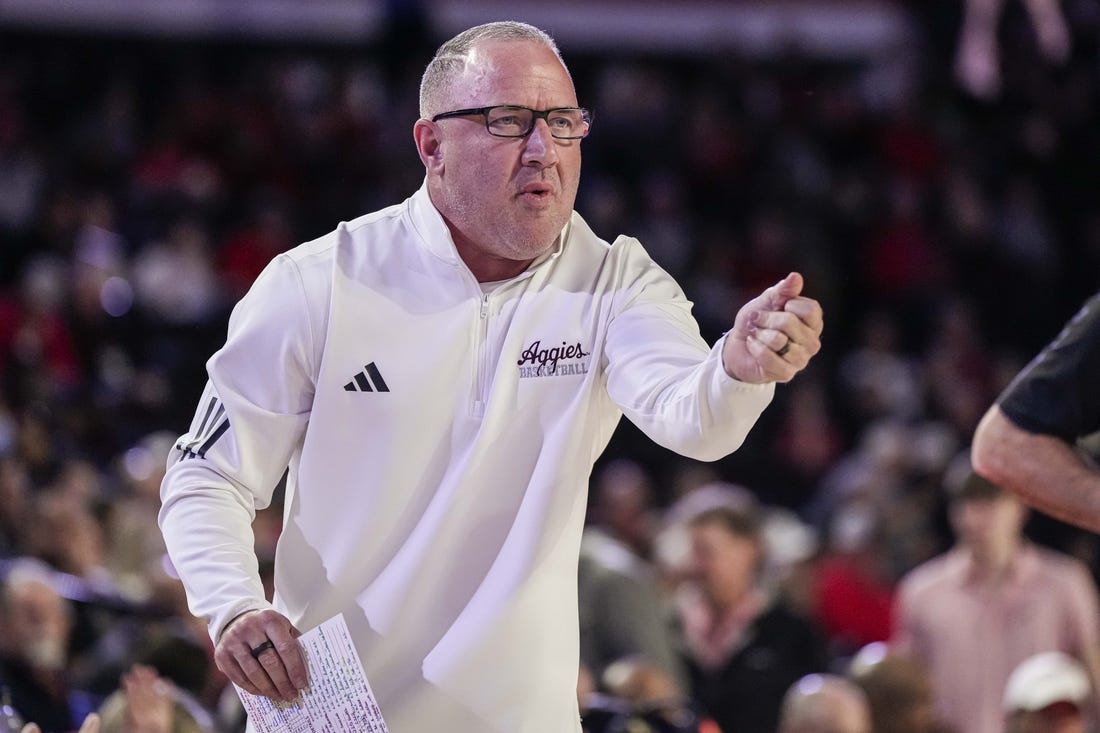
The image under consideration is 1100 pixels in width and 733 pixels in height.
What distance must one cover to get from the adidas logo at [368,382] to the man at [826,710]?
2355mm

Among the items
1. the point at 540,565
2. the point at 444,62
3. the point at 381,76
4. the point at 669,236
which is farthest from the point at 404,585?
the point at 381,76

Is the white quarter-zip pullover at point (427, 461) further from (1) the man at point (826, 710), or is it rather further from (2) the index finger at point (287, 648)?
(1) the man at point (826, 710)

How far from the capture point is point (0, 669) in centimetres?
534

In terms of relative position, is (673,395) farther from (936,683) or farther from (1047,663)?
(936,683)

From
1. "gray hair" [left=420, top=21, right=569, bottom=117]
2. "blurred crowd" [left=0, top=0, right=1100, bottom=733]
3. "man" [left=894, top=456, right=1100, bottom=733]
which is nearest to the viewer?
"gray hair" [left=420, top=21, right=569, bottom=117]

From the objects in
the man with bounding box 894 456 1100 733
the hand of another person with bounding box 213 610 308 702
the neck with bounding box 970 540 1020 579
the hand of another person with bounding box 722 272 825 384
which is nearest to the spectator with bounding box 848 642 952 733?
the man with bounding box 894 456 1100 733

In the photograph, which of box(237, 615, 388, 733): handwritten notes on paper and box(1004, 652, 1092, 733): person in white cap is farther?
box(1004, 652, 1092, 733): person in white cap

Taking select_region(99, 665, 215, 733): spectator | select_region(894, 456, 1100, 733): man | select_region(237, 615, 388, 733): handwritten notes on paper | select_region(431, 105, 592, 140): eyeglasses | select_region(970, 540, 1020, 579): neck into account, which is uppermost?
select_region(431, 105, 592, 140): eyeglasses

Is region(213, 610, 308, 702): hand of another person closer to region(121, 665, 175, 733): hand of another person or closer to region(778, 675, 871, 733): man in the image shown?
region(121, 665, 175, 733): hand of another person

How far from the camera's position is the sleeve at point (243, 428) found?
304 centimetres

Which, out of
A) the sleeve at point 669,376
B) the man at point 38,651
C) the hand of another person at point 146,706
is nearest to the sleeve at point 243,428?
the sleeve at point 669,376

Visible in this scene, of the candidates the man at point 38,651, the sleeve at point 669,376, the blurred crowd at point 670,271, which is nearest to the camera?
the sleeve at point 669,376

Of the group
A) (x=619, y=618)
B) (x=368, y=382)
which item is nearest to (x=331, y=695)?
(x=368, y=382)

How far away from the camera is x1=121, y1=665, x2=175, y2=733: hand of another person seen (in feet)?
13.4
